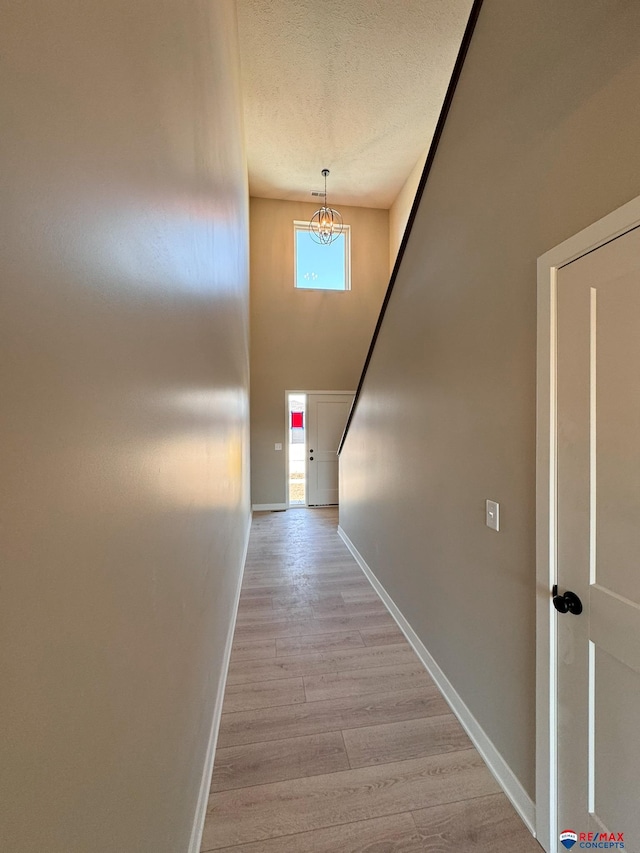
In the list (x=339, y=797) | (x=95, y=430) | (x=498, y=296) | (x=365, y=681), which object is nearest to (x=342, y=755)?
(x=339, y=797)

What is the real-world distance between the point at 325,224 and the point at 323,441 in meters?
3.37

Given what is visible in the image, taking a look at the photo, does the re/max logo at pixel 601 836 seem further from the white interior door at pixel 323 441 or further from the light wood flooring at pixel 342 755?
the white interior door at pixel 323 441

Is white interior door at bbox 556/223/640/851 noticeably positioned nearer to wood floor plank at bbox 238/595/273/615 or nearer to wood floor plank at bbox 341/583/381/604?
wood floor plank at bbox 341/583/381/604

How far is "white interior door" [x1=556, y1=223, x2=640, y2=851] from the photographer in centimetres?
97

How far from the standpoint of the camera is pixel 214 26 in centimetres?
168

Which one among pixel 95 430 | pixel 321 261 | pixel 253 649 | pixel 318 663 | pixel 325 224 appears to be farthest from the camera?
pixel 321 261

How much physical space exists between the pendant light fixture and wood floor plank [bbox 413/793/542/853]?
5.65m

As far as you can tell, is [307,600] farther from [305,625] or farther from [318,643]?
[318,643]

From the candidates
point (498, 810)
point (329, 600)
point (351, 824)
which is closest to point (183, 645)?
point (351, 824)

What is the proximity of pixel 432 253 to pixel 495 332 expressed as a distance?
29.9 inches

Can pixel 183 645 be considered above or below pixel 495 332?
below

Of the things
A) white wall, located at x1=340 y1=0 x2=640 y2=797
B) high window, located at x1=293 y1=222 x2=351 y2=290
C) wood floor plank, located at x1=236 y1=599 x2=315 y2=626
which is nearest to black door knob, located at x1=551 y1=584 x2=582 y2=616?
white wall, located at x1=340 y1=0 x2=640 y2=797

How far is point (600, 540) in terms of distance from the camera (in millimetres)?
1062

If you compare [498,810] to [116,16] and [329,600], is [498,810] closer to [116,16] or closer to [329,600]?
[329,600]
